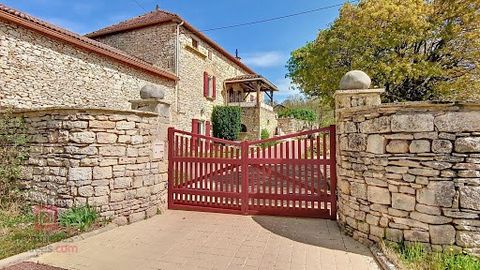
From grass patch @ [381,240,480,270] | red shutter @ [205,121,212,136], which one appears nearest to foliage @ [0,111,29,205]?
grass patch @ [381,240,480,270]

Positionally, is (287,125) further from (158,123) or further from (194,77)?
(158,123)

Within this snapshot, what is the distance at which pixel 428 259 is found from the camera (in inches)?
122

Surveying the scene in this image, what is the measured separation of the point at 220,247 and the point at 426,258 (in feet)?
8.21

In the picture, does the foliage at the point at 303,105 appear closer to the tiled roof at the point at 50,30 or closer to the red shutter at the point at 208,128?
the red shutter at the point at 208,128

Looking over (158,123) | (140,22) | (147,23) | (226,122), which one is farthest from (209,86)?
(158,123)

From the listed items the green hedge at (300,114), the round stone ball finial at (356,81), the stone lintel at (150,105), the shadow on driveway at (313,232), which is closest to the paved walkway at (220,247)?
the shadow on driveway at (313,232)

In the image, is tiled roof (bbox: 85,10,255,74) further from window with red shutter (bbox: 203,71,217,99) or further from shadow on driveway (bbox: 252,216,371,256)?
shadow on driveway (bbox: 252,216,371,256)

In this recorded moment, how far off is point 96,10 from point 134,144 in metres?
7.06

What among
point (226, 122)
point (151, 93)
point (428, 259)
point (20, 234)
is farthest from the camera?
point (226, 122)

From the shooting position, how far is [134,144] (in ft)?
15.6

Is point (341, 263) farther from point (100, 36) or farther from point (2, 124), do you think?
point (100, 36)

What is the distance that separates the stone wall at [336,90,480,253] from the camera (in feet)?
9.99

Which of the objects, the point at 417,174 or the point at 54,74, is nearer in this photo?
the point at 417,174

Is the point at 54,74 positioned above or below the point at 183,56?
below
